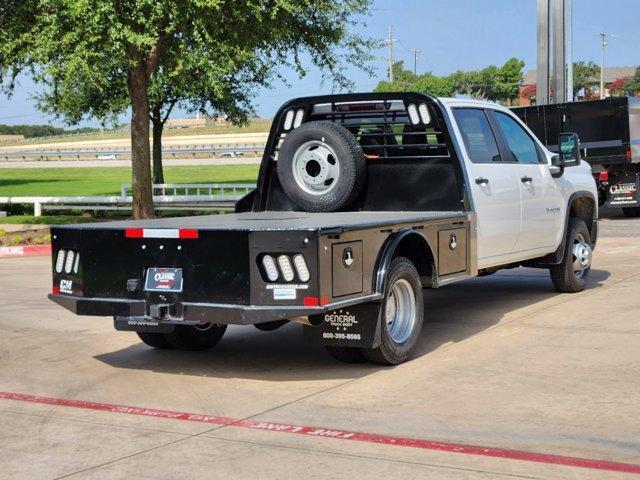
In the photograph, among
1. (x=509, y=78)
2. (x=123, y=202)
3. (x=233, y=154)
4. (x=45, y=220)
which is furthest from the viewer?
(x=509, y=78)

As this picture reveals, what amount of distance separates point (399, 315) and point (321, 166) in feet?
5.55

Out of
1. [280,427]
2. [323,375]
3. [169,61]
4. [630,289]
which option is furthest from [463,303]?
[169,61]

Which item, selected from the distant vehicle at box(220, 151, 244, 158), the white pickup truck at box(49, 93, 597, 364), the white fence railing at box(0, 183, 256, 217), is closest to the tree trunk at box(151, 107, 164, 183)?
the white fence railing at box(0, 183, 256, 217)

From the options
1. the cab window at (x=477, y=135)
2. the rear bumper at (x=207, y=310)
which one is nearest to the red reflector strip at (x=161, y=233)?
the rear bumper at (x=207, y=310)

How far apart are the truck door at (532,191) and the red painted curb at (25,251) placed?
10415mm

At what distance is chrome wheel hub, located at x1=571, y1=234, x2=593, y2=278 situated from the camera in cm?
1179

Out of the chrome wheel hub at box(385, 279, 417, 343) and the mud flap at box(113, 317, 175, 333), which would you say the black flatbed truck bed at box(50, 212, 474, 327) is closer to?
the mud flap at box(113, 317, 175, 333)

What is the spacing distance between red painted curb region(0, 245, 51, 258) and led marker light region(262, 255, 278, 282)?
12113mm

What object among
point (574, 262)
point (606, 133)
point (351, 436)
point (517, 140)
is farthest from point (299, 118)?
point (606, 133)

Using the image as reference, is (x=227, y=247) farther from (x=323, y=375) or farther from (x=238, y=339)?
(x=238, y=339)

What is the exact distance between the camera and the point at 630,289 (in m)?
12.1

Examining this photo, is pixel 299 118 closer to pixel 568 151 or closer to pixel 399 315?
pixel 399 315

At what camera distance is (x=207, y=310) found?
7.49 meters

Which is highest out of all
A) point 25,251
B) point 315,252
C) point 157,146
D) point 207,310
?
point 157,146
